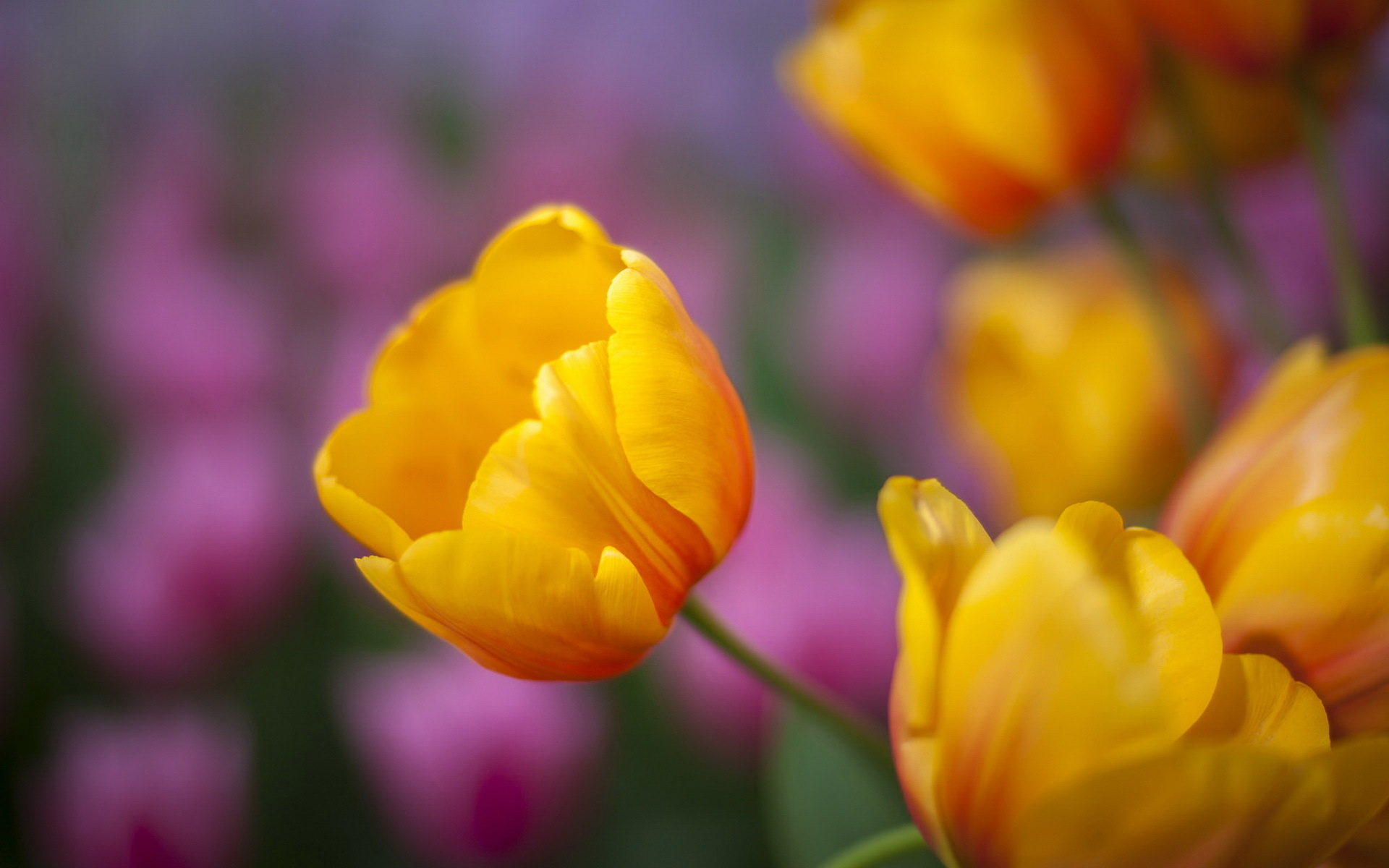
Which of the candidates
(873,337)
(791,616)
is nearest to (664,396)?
(791,616)

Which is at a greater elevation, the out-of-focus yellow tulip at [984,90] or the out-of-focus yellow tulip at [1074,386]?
the out-of-focus yellow tulip at [984,90]

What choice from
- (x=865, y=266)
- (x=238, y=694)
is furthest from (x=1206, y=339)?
(x=238, y=694)

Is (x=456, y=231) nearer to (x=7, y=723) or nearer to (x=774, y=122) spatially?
(x=774, y=122)

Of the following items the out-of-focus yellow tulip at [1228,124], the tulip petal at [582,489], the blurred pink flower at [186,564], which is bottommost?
the blurred pink flower at [186,564]

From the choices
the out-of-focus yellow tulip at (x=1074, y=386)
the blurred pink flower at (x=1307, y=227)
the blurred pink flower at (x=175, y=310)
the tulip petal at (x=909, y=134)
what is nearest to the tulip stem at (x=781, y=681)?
the tulip petal at (x=909, y=134)

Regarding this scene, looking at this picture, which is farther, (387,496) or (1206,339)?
(1206,339)

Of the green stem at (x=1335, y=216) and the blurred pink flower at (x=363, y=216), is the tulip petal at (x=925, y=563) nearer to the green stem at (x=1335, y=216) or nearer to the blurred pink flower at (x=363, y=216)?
the green stem at (x=1335, y=216)

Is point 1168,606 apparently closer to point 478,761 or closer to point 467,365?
point 467,365
